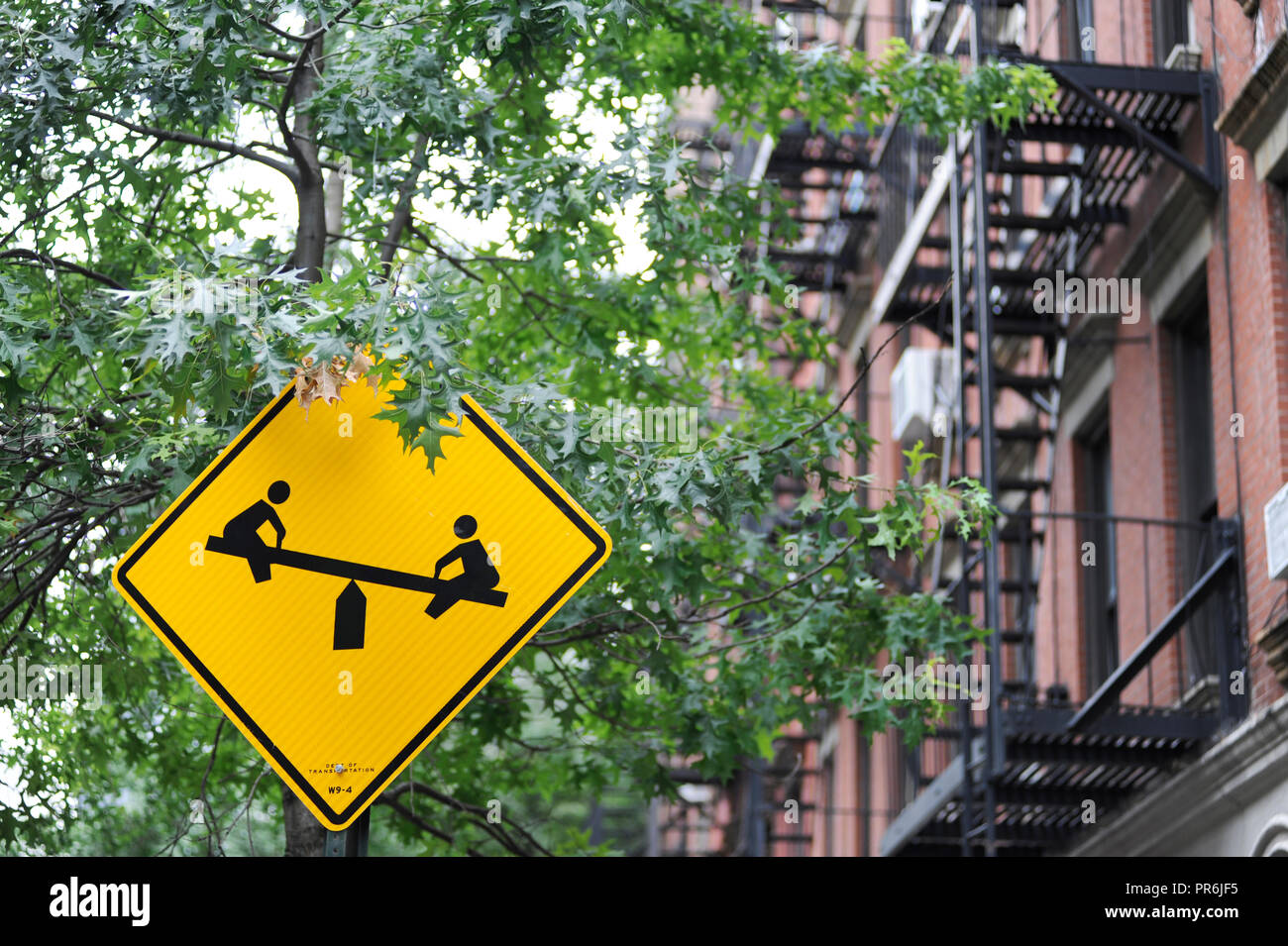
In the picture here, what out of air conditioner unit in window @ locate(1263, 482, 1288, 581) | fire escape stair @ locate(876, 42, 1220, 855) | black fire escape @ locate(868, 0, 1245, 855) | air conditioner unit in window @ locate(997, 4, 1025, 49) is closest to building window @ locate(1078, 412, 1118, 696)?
black fire escape @ locate(868, 0, 1245, 855)

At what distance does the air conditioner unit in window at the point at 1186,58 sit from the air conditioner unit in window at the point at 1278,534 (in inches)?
146

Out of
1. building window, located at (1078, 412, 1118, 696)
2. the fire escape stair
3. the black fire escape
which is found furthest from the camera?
building window, located at (1078, 412, 1118, 696)

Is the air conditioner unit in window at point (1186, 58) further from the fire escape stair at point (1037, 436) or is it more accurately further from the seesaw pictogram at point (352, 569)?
the seesaw pictogram at point (352, 569)

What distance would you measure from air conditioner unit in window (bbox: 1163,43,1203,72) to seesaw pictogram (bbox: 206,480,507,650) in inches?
378

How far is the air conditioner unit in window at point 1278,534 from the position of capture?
10.0m

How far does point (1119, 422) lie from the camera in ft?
44.8

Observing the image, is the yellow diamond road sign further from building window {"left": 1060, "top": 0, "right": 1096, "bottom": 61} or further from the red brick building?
building window {"left": 1060, "top": 0, "right": 1096, "bottom": 61}

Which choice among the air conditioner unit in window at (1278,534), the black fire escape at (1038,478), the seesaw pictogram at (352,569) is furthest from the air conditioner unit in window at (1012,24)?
the seesaw pictogram at (352,569)

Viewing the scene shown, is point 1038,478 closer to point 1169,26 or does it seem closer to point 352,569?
point 1169,26

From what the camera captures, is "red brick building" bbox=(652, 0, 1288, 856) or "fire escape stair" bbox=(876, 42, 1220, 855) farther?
"fire escape stair" bbox=(876, 42, 1220, 855)

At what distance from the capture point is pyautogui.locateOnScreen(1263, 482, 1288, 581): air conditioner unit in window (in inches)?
395
